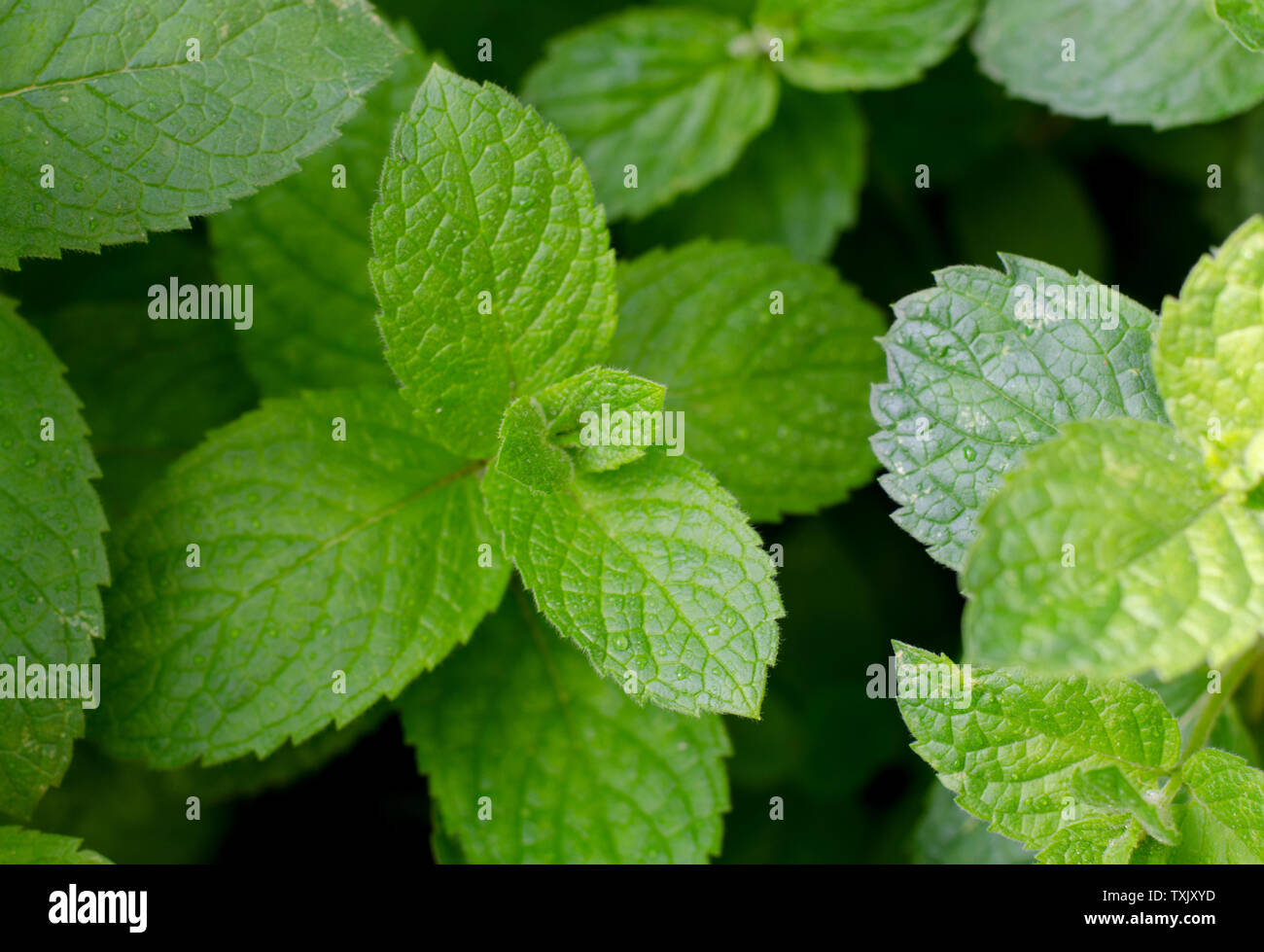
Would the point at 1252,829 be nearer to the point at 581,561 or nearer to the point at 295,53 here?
the point at 581,561

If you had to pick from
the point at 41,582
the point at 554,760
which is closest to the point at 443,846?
the point at 554,760

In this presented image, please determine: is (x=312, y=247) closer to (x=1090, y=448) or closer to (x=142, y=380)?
(x=142, y=380)

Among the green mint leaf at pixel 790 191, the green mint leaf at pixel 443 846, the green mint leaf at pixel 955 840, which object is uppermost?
the green mint leaf at pixel 790 191

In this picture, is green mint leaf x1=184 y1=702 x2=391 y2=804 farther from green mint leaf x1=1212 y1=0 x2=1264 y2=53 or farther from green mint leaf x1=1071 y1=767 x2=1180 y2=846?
green mint leaf x1=1212 y1=0 x2=1264 y2=53

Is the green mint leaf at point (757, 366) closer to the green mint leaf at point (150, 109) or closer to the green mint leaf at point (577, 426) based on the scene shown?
the green mint leaf at point (577, 426)

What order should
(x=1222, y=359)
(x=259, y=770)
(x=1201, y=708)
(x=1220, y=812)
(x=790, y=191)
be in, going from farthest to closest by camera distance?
1. (x=790, y=191)
2. (x=259, y=770)
3. (x=1201, y=708)
4. (x=1220, y=812)
5. (x=1222, y=359)

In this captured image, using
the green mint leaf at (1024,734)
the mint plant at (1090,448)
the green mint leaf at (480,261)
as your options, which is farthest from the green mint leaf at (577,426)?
the green mint leaf at (1024,734)
